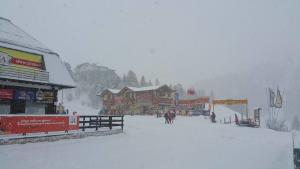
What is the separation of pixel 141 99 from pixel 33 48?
122 ft

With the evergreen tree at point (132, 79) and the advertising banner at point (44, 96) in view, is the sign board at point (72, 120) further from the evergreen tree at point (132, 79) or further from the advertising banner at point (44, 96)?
the evergreen tree at point (132, 79)

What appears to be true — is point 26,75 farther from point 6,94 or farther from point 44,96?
point 44,96

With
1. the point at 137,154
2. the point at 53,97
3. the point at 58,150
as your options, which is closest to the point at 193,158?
the point at 137,154

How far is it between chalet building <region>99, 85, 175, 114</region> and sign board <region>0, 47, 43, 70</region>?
35329 millimetres

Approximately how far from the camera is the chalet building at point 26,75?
21.9m

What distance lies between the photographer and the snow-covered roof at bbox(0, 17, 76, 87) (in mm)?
23214

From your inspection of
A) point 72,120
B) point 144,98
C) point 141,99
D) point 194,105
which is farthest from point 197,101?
point 72,120

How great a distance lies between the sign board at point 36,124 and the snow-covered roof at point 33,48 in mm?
6058

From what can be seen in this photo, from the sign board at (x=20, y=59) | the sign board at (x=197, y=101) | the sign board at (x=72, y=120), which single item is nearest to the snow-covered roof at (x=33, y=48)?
the sign board at (x=20, y=59)

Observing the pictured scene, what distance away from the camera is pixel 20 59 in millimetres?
23344

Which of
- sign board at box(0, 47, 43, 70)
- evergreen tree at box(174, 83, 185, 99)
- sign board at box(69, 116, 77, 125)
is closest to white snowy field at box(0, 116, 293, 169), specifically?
sign board at box(69, 116, 77, 125)

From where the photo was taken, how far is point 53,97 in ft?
81.3

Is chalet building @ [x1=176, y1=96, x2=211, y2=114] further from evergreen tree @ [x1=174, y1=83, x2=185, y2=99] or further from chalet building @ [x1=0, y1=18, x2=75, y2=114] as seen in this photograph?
evergreen tree @ [x1=174, y1=83, x2=185, y2=99]

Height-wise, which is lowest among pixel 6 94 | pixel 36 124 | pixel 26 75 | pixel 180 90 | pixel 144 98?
pixel 36 124
